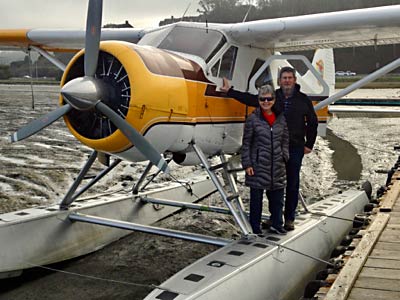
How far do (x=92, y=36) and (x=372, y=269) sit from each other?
3.04 metres

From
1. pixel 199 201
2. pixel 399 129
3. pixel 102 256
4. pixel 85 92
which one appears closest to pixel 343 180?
pixel 199 201

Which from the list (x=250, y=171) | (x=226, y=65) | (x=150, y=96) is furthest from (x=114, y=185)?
(x=150, y=96)

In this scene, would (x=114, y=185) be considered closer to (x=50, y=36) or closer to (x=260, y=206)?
(x=50, y=36)

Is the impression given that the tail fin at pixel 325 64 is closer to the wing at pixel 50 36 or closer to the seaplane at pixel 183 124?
the seaplane at pixel 183 124

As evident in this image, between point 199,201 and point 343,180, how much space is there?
158 inches

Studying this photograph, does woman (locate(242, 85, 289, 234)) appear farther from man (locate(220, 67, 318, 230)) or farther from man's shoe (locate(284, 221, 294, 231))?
man's shoe (locate(284, 221, 294, 231))

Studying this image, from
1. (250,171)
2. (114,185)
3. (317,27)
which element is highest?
(317,27)

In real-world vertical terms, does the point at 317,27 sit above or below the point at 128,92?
above

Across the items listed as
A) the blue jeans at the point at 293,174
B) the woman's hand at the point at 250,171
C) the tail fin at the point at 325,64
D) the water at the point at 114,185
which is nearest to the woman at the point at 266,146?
the woman's hand at the point at 250,171

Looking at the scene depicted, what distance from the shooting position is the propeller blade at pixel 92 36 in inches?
171

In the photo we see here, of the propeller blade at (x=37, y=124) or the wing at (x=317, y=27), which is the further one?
the wing at (x=317, y=27)

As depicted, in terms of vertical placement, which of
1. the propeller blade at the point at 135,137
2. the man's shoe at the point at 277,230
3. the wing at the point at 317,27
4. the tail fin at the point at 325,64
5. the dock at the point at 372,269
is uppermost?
the wing at the point at 317,27

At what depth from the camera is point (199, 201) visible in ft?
29.7

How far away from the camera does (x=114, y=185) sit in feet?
32.3
